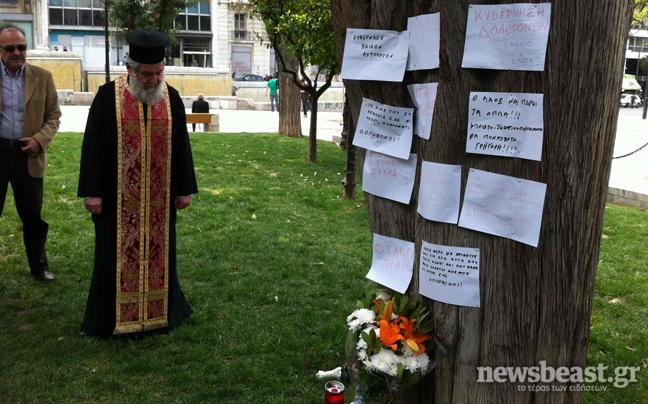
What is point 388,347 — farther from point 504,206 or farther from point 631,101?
point 631,101

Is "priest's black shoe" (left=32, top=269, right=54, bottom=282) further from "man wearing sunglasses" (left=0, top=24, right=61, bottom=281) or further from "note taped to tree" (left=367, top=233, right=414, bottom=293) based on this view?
"note taped to tree" (left=367, top=233, right=414, bottom=293)

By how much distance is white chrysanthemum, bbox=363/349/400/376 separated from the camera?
2439 millimetres

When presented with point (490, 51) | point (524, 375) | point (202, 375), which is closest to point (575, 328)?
point (524, 375)

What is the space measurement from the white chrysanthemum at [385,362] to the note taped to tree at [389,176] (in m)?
0.59

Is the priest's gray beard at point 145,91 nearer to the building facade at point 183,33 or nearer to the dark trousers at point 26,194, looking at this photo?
the dark trousers at point 26,194

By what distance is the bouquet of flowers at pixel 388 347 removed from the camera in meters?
2.46

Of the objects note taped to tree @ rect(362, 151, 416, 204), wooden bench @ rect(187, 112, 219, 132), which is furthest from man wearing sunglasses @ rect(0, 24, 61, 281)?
wooden bench @ rect(187, 112, 219, 132)

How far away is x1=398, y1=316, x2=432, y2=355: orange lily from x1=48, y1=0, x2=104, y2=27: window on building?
175 feet

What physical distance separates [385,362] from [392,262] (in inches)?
17.2

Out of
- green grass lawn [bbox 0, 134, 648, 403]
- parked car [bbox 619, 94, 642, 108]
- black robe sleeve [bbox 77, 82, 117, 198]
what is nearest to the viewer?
green grass lawn [bbox 0, 134, 648, 403]

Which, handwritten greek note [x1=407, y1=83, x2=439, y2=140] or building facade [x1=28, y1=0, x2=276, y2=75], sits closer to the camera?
handwritten greek note [x1=407, y1=83, x2=439, y2=140]

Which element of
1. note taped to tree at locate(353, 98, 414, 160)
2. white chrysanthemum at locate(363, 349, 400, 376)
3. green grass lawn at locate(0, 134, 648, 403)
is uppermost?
note taped to tree at locate(353, 98, 414, 160)

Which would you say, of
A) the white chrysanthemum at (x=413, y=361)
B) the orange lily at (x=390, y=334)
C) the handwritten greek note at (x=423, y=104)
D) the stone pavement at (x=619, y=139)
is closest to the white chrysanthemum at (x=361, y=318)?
the orange lily at (x=390, y=334)

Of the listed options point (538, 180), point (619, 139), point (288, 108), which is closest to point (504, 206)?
point (538, 180)
